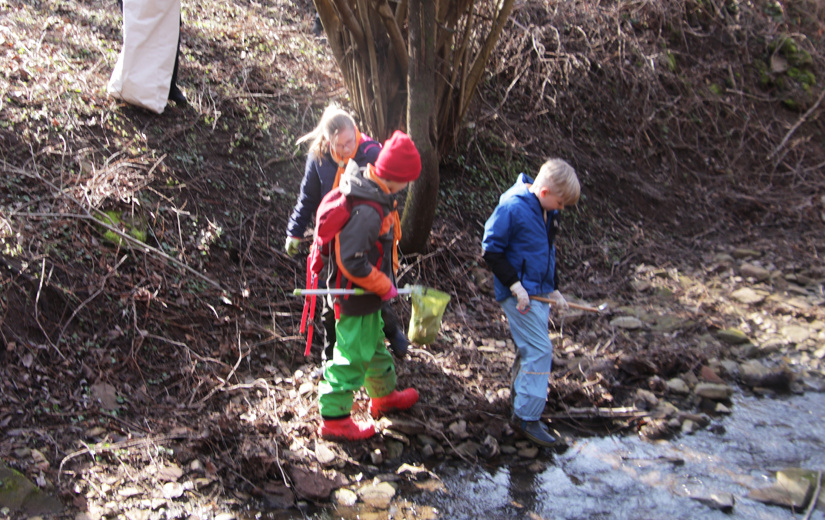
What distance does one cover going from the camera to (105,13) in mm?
7039

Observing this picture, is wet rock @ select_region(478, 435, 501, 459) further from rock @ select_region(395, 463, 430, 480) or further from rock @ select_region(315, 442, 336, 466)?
rock @ select_region(315, 442, 336, 466)

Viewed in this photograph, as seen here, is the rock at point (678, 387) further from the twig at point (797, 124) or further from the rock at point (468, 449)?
the twig at point (797, 124)

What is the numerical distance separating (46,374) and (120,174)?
179 centimetres

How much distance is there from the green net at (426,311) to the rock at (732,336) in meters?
2.94

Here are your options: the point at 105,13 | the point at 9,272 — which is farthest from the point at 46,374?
the point at 105,13

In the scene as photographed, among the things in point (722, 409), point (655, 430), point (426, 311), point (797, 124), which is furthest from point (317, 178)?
point (797, 124)

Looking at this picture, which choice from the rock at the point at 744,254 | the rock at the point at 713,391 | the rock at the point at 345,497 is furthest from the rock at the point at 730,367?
the rock at the point at 345,497

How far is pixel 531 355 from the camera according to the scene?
3451 millimetres

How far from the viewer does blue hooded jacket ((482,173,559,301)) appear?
10.9ft

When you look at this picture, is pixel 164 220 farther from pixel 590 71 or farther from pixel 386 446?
pixel 590 71

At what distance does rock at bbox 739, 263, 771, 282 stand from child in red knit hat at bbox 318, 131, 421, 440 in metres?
4.41

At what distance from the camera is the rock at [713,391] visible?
4.14 metres

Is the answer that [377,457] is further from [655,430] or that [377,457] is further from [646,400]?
[646,400]

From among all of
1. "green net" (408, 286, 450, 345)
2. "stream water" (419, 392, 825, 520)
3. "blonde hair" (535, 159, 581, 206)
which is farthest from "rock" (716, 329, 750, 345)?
"green net" (408, 286, 450, 345)
